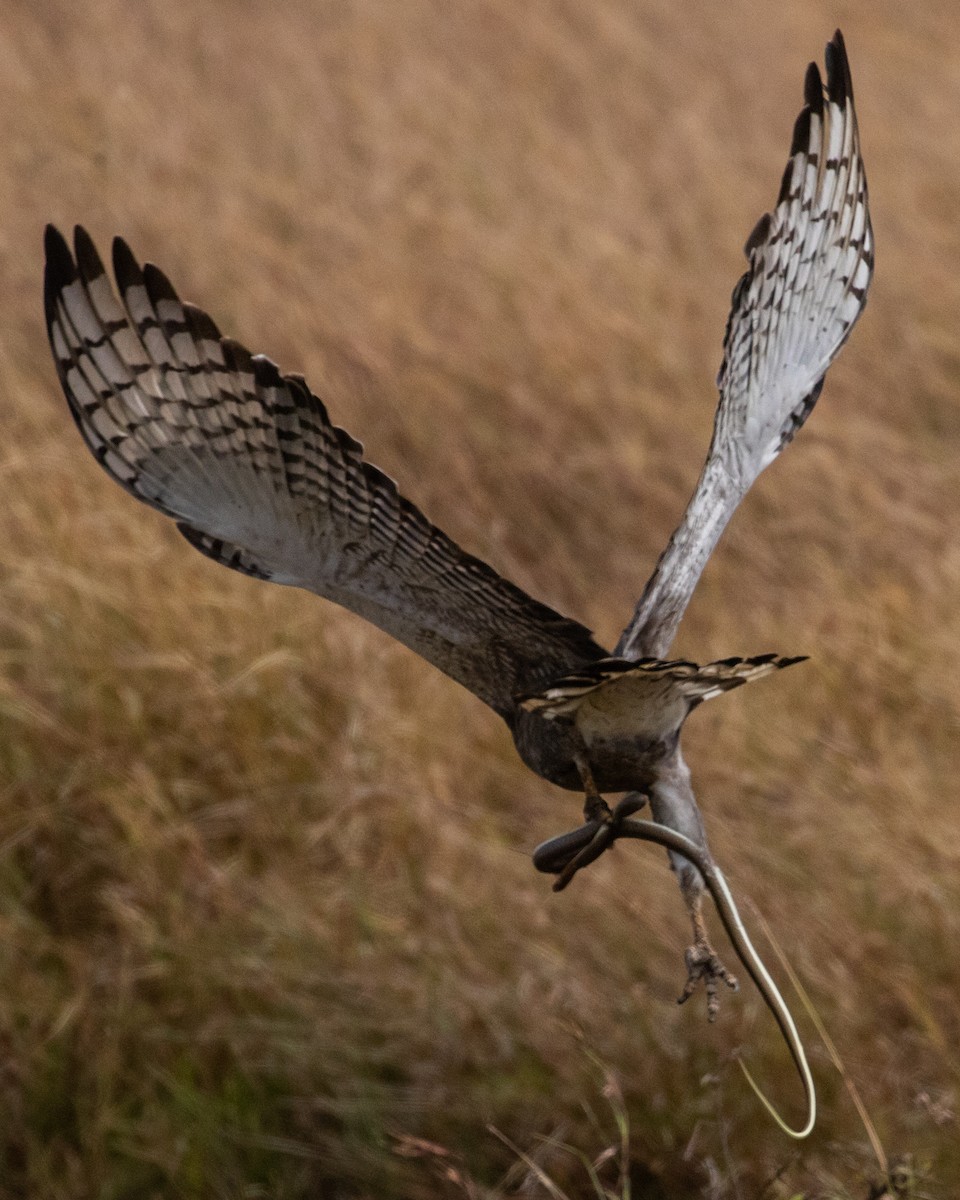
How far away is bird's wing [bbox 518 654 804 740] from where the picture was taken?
122cm

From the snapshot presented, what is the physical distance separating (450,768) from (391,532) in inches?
64.3

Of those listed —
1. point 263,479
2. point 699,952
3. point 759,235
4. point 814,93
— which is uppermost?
point 814,93

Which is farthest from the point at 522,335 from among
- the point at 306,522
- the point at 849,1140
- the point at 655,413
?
the point at 306,522

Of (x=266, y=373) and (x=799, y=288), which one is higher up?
(x=799, y=288)

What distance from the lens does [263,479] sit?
1497mm

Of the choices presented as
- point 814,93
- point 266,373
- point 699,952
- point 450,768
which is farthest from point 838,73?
point 450,768

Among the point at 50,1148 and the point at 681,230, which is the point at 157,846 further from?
the point at 681,230

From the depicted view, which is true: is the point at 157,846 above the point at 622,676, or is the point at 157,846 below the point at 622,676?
below

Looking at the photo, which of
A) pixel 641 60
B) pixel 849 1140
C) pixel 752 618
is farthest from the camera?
pixel 641 60

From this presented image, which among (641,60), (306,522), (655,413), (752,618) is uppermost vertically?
(641,60)

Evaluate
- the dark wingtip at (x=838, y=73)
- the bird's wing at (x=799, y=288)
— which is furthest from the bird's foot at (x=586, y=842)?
the dark wingtip at (x=838, y=73)

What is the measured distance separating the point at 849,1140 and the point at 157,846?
1095 mm

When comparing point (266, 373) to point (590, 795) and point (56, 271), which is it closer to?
point (56, 271)

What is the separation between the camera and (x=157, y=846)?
2.85 m
